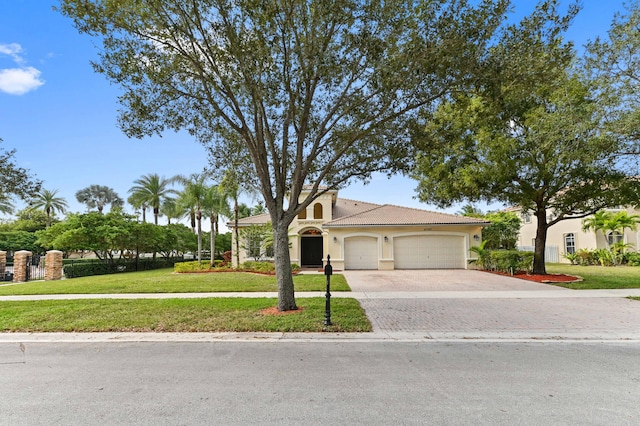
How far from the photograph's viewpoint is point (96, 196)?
169ft

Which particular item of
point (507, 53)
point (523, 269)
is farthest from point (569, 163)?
point (507, 53)

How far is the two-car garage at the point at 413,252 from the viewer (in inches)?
890

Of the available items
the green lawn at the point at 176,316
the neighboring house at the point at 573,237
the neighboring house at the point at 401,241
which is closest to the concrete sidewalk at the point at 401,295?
the green lawn at the point at 176,316

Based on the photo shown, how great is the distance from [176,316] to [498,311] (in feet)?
26.9

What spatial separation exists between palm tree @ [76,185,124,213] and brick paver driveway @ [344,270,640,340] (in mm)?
49638

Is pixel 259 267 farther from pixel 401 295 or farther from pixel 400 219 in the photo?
pixel 401 295

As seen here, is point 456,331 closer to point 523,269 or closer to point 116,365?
point 116,365

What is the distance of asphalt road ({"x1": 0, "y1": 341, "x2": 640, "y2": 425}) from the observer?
3770 millimetres

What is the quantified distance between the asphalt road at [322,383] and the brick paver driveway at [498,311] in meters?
0.81

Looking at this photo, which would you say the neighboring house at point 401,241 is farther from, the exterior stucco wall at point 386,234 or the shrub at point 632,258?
the shrub at point 632,258

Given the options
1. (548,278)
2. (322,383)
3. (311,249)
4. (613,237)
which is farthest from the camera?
(613,237)

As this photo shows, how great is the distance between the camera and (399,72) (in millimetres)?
8117

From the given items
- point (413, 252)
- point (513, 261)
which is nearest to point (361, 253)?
point (413, 252)

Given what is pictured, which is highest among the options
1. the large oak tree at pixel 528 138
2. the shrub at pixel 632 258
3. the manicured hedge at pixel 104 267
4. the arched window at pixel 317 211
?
the large oak tree at pixel 528 138
